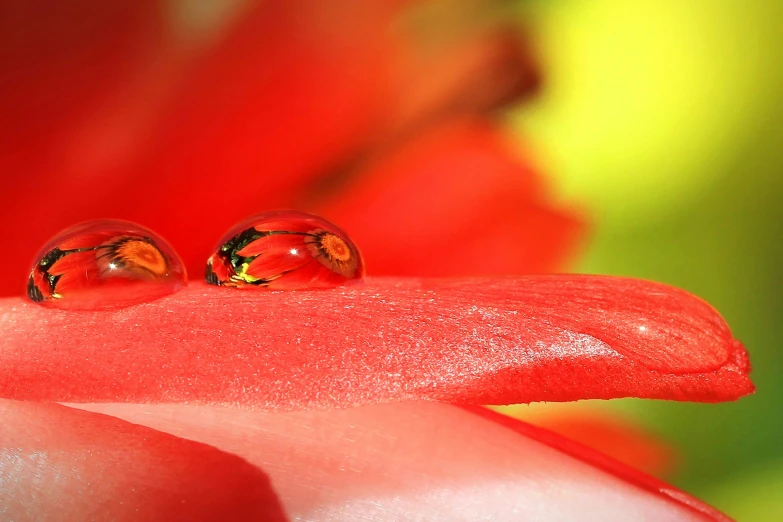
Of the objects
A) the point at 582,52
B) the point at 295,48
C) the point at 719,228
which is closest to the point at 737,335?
the point at 719,228

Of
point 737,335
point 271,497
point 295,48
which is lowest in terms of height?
point 271,497

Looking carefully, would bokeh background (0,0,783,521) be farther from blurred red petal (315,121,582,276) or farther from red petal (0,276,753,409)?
red petal (0,276,753,409)

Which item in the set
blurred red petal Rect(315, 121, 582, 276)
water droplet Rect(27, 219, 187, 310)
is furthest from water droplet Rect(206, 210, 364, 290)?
blurred red petal Rect(315, 121, 582, 276)

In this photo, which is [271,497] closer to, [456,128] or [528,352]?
[528,352]

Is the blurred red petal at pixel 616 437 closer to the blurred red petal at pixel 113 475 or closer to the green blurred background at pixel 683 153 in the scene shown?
the green blurred background at pixel 683 153

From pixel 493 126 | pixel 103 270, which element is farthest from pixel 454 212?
pixel 103 270

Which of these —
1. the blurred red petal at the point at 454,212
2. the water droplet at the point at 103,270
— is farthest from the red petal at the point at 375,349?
the blurred red petal at the point at 454,212
